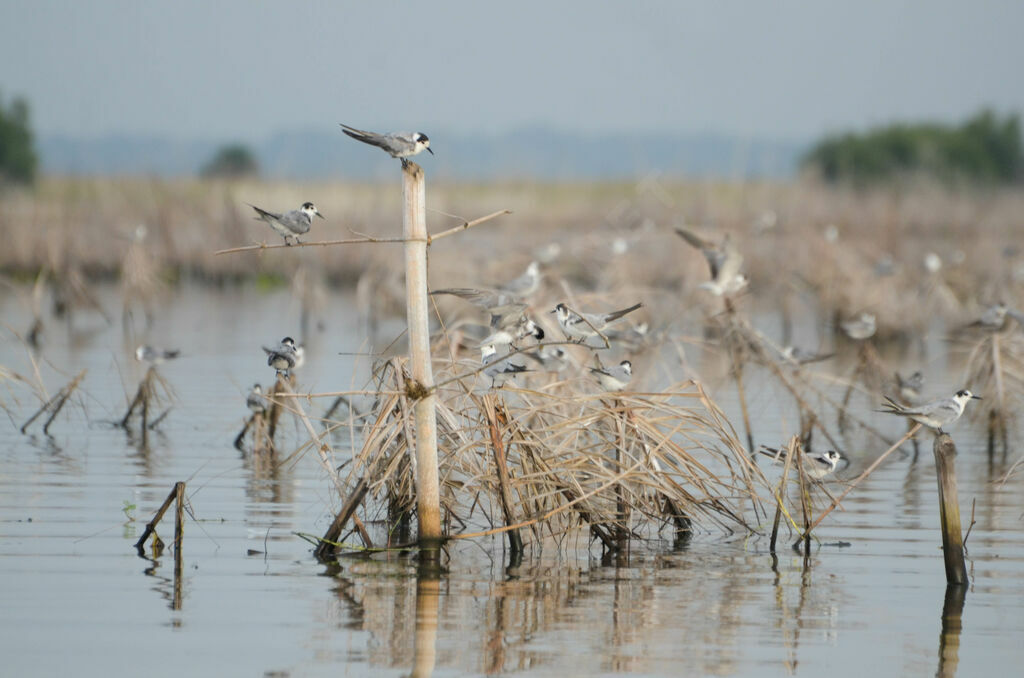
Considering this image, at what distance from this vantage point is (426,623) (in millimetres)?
7805

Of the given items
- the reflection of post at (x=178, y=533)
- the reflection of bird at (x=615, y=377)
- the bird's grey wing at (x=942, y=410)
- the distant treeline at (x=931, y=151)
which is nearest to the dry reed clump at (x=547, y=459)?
the reflection of bird at (x=615, y=377)

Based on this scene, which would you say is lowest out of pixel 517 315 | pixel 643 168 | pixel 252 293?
pixel 517 315

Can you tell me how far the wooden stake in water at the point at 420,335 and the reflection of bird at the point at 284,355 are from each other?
10.2 feet

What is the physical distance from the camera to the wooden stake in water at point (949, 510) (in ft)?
27.3

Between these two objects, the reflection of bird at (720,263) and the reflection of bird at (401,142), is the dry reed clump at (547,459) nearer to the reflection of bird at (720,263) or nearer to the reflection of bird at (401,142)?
the reflection of bird at (401,142)

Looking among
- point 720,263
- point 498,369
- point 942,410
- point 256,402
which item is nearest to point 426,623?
point 498,369

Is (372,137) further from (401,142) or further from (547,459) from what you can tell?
(547,459)

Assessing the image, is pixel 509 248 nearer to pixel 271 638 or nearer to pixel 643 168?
pixel 643 168

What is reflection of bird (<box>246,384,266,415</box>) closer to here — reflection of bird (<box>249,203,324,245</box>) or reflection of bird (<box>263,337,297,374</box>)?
reflection of bird (<box>263,337,297,374</box>)

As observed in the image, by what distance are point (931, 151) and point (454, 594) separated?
60.1 metres

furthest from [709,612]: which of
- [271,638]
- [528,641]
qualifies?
[271,638]

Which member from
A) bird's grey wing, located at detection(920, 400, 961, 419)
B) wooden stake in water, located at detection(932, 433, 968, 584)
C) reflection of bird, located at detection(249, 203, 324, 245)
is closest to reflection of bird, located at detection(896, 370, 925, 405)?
bird's grey wing, located at detection(920, 400, 961, 419)

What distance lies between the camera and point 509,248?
107 feet

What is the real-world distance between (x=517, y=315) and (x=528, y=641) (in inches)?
137
